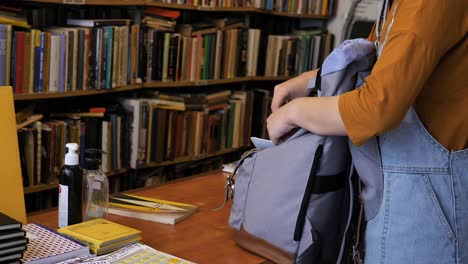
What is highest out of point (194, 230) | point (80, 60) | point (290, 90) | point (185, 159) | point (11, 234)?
point (290, 90)

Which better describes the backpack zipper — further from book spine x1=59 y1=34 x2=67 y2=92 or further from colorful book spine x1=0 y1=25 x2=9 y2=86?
book spine x1=59 y1=34 x2=67 y2=92

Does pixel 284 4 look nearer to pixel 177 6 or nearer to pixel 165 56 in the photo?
pixel 177 6

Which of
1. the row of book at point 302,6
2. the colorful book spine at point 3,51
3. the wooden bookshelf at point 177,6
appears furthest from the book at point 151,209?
the row of book at point 302,6

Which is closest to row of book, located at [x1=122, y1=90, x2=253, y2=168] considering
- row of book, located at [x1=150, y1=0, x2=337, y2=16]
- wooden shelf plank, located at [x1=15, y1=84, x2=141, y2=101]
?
wooden shelf plank, located at [x1=15, y1=84, x2=141, y2=101]

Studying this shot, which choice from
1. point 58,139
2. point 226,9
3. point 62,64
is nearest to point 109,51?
point 62,64

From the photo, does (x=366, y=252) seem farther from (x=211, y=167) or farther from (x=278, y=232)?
(x=211, y=167)

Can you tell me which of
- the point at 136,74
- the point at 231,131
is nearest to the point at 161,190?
the point at 136,74

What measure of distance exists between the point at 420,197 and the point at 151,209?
2.16ft

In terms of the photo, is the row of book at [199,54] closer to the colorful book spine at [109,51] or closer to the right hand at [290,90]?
the colorful book spine at [109,51]

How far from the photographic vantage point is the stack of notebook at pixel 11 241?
1.11 meters

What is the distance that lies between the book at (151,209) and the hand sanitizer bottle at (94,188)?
89mm

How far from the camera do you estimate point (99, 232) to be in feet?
4.28

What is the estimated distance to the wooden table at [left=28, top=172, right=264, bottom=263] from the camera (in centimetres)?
135

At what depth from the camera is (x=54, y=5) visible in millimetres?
3082
